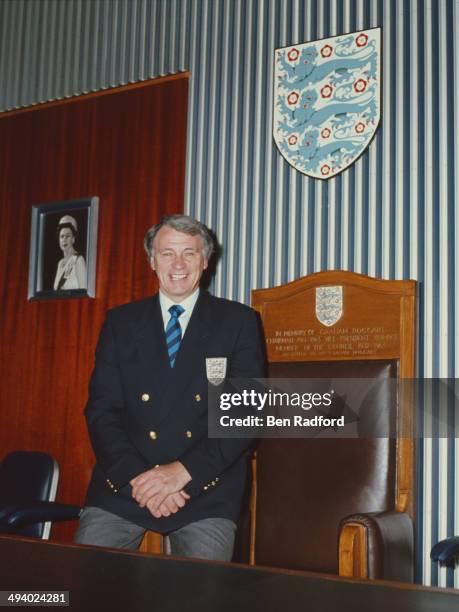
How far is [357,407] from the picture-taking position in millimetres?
3004

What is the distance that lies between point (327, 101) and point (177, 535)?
208 cm

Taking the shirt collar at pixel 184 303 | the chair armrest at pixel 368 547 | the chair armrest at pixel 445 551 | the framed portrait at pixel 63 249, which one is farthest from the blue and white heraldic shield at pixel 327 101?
the chair armrest at pixel 445 551

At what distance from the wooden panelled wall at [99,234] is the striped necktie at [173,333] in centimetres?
88

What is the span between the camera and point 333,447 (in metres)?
3.01

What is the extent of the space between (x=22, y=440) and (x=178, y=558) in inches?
105

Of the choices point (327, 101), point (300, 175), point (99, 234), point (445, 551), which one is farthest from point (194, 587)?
point (99, 234)

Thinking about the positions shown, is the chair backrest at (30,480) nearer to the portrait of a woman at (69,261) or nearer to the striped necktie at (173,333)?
the striped necktie at (173,333)

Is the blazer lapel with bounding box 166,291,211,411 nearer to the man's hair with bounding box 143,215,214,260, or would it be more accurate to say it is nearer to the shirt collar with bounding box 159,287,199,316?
the shirt collar with bounding box 159,287,199,316

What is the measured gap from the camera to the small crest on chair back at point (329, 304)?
3.20 m

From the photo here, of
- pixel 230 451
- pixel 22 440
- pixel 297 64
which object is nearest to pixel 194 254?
pixel 230 451

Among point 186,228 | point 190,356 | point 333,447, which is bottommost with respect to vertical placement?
point 333,447

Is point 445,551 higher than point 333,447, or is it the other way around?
point 333,447

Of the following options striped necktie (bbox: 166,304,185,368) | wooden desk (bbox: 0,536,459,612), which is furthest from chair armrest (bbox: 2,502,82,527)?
wooden desk (bbox: 0,536,459,612)

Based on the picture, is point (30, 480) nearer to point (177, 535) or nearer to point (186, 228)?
point (177, 535)
